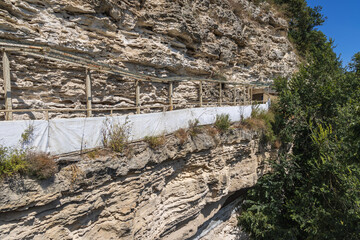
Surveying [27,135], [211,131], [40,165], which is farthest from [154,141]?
[211,131]

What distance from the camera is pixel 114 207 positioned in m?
4.84

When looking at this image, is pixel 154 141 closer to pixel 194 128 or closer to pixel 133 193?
pixel 133 193

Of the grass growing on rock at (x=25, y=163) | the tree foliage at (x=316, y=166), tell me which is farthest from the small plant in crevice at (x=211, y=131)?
the grass growing on rock at (x=25, y=163)

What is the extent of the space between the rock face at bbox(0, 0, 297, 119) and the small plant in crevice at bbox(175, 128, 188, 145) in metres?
3.11

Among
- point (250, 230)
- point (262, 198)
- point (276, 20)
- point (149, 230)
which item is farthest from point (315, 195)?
point (276, 20)

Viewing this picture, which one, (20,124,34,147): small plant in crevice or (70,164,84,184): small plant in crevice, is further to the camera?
(70,164,84,184): small plant in crevice

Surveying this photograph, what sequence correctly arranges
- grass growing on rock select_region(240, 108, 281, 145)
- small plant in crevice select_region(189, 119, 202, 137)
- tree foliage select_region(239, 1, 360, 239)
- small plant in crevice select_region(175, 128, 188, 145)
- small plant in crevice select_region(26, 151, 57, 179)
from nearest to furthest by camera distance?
small plant in crevice select_region(26, 151, 57, 179) < small plant in crevice select_region(175, 128, 188, 145) < tree foliage select_region(239, 1, 360, 239) < small plant in crevice select_region(189, 119, 202, 137) < grass growing on rock select_region(240, 108, 281, 145)

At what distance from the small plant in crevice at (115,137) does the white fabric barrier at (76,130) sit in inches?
3.0

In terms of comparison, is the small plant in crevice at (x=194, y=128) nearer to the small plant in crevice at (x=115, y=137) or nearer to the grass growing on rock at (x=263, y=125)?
the small plant in crevice at (x=115, y=137)

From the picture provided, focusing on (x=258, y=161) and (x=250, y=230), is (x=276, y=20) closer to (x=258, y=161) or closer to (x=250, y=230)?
(x=258, y=161)

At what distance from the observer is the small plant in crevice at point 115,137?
4.94 m

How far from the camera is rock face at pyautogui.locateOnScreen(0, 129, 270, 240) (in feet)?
11.4

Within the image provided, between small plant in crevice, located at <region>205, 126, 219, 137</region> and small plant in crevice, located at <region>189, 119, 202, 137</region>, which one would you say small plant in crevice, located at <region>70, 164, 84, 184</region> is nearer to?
small plant in crevice, located at <region>189, 119, 202, 137</region>

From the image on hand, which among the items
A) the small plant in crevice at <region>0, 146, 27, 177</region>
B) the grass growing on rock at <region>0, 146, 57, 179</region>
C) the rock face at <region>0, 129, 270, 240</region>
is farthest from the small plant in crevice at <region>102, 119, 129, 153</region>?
the small plant in crevice at <region>0, 146, 27, 177</region>
